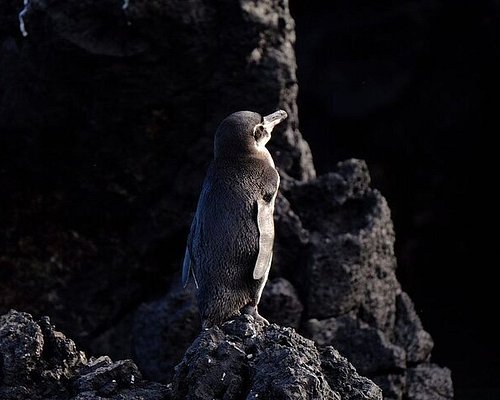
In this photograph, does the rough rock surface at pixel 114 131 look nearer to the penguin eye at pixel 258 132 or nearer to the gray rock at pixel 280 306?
the gray rock at pixel 280 306

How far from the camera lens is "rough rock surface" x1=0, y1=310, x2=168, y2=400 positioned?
4121mm

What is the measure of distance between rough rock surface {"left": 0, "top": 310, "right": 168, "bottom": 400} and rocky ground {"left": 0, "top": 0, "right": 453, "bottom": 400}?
2.34 meters

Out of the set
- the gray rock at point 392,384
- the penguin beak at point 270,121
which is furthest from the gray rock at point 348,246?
the penguin beak at point 270,121

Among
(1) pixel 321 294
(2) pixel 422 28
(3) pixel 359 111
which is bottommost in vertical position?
(1) pixel 321 294

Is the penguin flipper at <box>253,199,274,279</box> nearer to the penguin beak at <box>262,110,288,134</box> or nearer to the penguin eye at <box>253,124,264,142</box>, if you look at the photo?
the penguin eye at <box>253,124,264,142</box>

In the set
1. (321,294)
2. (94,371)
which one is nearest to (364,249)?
(321,294)

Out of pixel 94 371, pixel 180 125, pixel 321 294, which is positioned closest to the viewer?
pixel 94 371

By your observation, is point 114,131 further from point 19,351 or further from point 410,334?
point 19,351

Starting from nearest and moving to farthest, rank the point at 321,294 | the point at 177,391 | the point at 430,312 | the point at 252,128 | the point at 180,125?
the point at 177,391, the point at 252,128, the point at 321,294, the point at 180,125, the point at 430,312

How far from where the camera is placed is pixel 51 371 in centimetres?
425

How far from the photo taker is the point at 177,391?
3918 mm

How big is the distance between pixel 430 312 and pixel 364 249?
306 centimetres

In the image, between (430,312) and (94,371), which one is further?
(430,312)

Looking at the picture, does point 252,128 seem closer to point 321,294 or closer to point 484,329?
point 321,294
